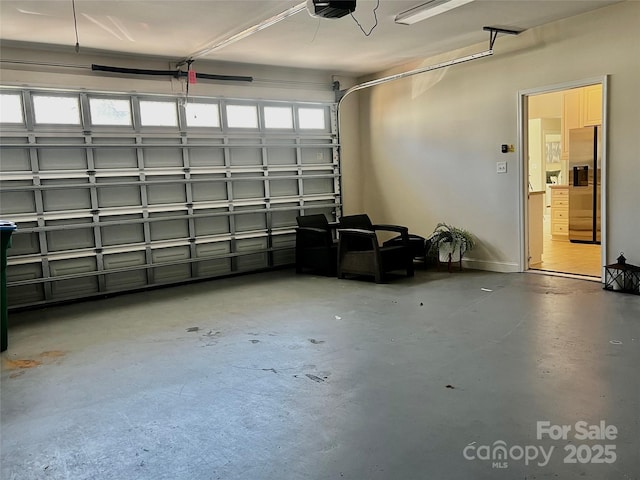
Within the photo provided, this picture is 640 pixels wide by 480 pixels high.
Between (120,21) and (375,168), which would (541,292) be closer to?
(375,168)

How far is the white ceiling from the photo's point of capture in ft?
15.1

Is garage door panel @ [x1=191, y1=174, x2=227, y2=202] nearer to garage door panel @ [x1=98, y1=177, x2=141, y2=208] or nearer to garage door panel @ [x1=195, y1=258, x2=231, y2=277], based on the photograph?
garage door panel @ [x1=98, y1=177, x2=141, y2=208]

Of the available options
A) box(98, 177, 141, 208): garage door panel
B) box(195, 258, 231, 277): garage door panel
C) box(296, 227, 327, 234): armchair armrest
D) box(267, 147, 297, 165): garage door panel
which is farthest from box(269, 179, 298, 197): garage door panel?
box(98, 177, 141, 208): garage door panel

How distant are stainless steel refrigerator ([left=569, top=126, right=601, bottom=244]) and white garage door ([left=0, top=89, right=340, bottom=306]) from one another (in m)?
3.94

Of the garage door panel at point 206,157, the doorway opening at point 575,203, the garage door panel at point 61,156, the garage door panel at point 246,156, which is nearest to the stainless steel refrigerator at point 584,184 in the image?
the doorway opening at point 575,203

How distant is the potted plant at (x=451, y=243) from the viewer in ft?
22.2

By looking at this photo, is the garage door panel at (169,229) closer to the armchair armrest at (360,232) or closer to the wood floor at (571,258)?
the armchair armrest at (360,232)

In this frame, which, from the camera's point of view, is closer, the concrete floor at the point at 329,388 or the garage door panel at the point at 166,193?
the concrete floor at the point at 329,388

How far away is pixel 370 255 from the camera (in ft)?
20.7

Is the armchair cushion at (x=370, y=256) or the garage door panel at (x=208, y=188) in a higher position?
the garage door panel at (x=208, y=188)

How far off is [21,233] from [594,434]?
5763 millimetres

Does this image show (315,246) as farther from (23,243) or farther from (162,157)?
(23,243)

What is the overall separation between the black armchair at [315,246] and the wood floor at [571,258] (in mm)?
2647

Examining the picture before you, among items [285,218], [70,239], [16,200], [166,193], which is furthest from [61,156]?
[285,218]
